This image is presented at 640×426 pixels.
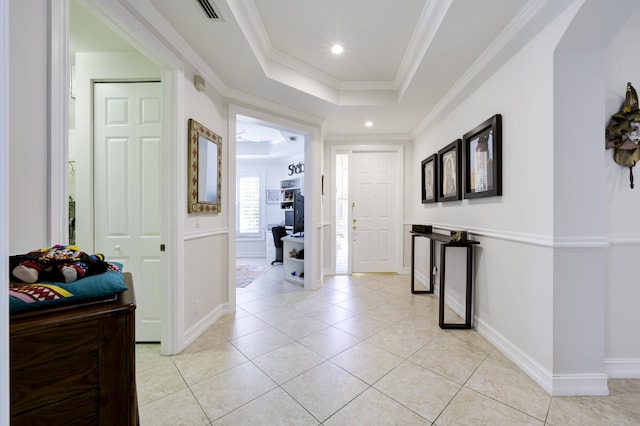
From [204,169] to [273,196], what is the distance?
4.42 m

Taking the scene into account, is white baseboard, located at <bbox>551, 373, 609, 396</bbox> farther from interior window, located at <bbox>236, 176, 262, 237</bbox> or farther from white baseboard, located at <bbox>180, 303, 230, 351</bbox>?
interior window, located at <bbox>236, 176, 262, 237</bbox>

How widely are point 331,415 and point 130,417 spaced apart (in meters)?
1.16

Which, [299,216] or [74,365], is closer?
[74,365]

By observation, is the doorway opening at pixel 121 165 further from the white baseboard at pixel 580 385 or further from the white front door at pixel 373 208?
the white front door at pixel 373 208

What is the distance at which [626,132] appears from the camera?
1703 millimetres

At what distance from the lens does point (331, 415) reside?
1493 mm

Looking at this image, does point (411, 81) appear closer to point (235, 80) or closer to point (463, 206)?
point (463, 206)

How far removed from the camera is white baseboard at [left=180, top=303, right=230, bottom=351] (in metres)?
2.31

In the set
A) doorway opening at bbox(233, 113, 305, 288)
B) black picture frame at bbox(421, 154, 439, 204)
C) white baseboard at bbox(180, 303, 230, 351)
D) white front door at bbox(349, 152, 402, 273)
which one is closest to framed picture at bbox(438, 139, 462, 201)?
black picture frame at bbox(421, 154, 439, 204)

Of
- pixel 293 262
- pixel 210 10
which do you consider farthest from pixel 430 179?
pixel 210 10

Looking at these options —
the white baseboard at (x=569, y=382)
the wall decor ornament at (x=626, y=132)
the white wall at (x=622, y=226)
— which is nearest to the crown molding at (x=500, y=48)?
the white wall at (x=622, y=226)

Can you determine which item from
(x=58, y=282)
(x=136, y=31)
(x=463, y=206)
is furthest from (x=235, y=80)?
(x=463, y=206)

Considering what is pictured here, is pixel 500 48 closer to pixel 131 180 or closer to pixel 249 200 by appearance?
pixel 131 180

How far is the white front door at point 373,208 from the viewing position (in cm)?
485
